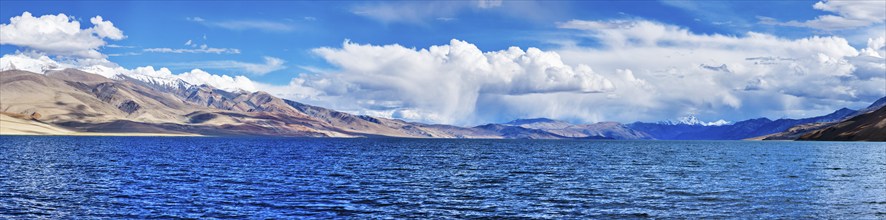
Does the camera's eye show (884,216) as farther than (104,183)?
No

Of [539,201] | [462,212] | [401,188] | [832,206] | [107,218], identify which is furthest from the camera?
[401,188]

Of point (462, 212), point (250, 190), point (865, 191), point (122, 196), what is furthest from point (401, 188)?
point (865, 191)

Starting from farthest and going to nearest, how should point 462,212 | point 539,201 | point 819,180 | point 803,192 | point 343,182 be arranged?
point 819,180
point 343,182
point 803,192
point 539,201
point 462,212

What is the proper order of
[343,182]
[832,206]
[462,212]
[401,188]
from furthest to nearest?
[343,182] < [401,188] < [832,206] < [462,212]

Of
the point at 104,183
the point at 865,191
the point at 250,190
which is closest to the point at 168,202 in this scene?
the point at 250,190

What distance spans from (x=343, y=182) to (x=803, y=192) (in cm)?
4586

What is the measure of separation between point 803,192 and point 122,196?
6161 centimetres

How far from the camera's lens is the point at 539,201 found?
Answer: 60.0m

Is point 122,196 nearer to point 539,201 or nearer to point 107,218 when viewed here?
point 107,218

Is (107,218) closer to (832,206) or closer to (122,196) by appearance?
(122,196)

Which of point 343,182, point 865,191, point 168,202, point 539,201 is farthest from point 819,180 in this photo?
point 168,202

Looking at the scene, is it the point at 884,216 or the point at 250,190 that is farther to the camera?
the point at 250,190

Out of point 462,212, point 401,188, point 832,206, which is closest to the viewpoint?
point 462,212

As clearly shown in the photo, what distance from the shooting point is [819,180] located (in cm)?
8225
